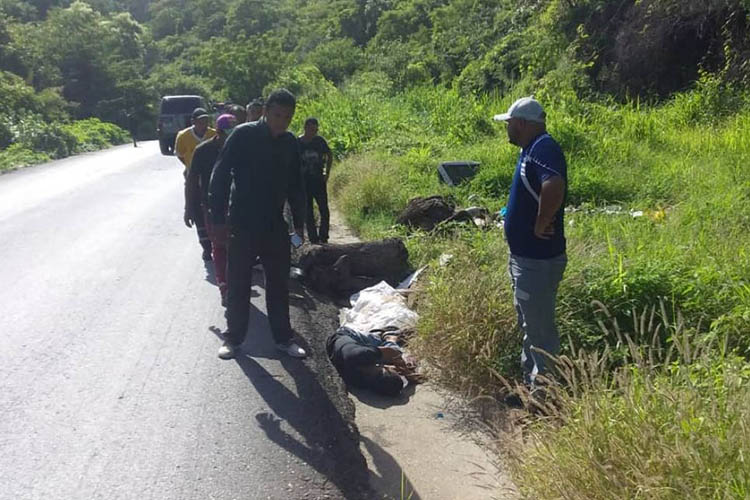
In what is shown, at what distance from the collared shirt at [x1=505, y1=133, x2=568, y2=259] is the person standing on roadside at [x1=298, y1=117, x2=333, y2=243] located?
178 inches

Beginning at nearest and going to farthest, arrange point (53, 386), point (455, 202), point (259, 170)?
point (53, 386), point (259, 170), point (455, 202)

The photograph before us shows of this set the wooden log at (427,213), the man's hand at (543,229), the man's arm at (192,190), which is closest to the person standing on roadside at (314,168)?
the wooden log at (427,213)

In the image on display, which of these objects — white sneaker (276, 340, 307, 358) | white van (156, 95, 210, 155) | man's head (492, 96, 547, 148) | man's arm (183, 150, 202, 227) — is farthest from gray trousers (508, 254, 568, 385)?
white van (156, 95, 210, 155)

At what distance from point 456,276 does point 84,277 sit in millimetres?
4041

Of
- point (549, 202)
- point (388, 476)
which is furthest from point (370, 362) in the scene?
point (549, 202)

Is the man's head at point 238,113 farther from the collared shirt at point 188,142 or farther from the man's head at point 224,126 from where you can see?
the man's head at point 224,126

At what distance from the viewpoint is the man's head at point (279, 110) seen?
16.2 feet

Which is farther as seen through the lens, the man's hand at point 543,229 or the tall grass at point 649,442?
the man's hand at point 543,229

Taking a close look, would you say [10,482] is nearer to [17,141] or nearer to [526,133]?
[526,133]

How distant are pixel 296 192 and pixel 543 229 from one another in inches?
82.6

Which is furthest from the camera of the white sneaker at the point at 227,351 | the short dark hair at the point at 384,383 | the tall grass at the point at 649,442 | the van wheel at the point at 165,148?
the van wheel at the point at 165,148

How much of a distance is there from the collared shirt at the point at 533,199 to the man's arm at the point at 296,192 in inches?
68.7

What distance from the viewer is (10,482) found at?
11.7ft

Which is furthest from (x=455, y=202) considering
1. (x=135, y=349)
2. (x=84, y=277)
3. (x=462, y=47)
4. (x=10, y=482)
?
(x=462, y=47)
